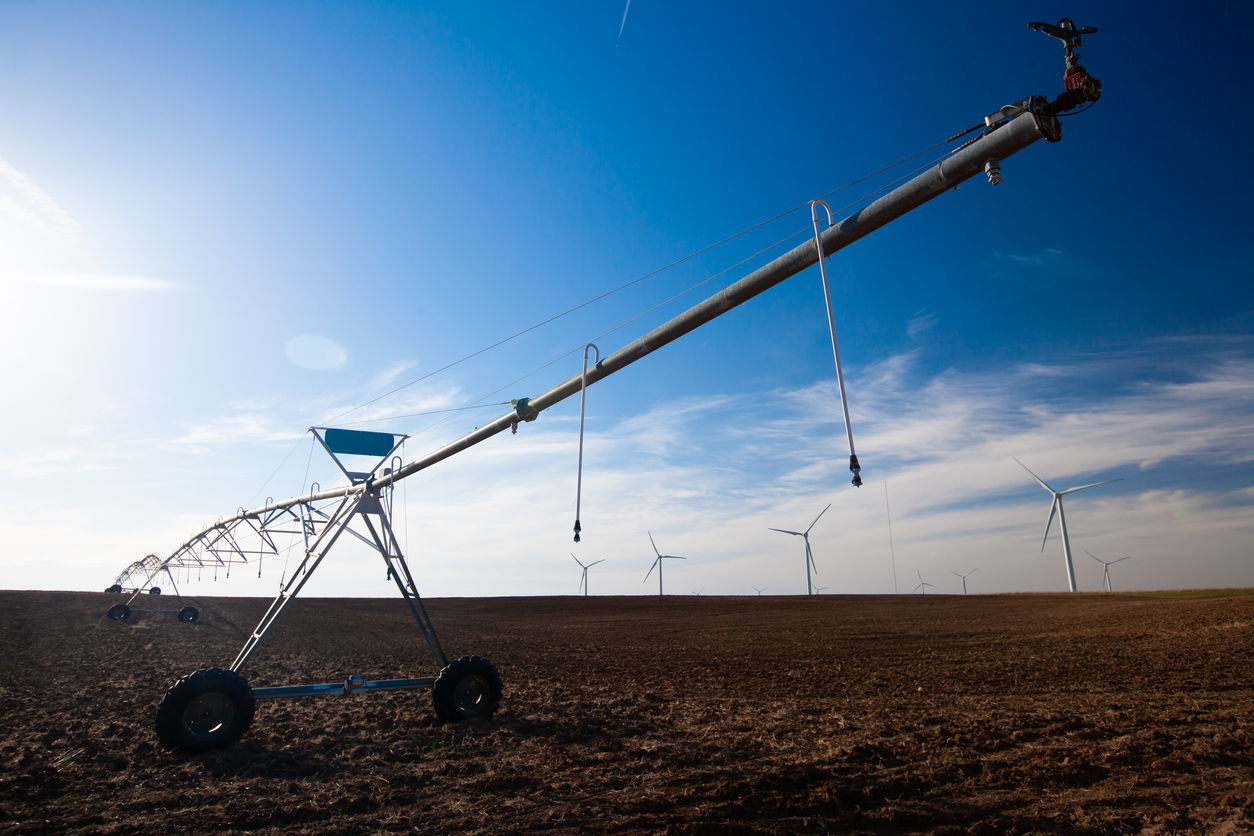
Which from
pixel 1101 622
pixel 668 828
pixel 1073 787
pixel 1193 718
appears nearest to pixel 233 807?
pixel 668 828

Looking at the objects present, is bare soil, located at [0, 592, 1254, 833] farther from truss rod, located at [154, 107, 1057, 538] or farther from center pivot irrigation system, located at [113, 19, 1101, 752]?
truss rod, located at [154, 107, 1057, 538]

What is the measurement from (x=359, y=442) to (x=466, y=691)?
637 centimetres

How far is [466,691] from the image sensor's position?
12.6 m

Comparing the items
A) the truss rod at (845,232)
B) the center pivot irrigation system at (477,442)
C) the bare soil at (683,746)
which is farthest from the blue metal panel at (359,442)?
the bare soil at (683,746)

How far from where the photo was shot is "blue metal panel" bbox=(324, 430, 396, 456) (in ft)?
48.0

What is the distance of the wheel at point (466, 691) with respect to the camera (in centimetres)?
1220

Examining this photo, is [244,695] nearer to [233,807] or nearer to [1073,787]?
[233,807]

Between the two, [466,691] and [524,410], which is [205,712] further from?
[524,410]

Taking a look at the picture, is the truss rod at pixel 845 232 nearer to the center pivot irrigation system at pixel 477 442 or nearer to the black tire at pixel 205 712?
the center pivot irrigation system at pixel 477 442

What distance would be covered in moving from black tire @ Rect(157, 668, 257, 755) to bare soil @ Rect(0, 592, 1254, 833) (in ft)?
1.15

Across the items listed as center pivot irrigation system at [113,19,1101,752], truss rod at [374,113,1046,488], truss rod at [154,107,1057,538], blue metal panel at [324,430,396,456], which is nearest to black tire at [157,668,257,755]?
center pivot irrigation system at [113,19,1101,752]

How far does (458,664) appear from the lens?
12.5 metres

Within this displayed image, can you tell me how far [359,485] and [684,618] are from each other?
115 ft

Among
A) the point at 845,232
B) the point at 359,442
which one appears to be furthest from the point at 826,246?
the point at 359,442
